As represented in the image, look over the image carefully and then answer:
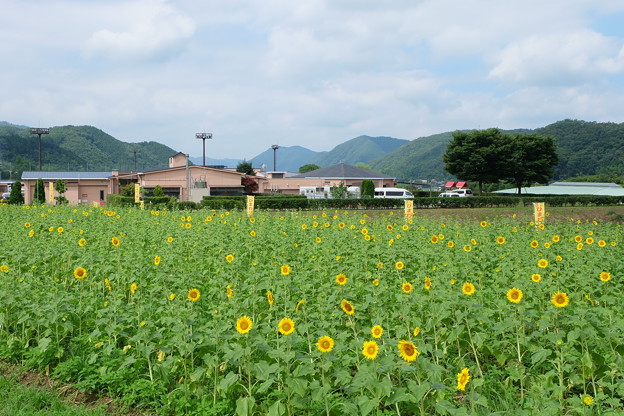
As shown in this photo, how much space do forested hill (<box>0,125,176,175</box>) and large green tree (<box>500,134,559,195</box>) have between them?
54.7 meters

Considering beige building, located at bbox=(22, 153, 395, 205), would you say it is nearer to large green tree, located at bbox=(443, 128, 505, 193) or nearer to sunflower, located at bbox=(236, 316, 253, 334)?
large green tree, located at bbox=(443, 128, 505, 193)

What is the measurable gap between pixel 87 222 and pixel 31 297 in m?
6.86

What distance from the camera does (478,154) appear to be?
46.3 metres

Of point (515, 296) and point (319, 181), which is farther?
point (319, 181)

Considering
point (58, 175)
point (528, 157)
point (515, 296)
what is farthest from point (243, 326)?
point (58, 175)

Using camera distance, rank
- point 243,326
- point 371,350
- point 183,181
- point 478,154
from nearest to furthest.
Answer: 1. point 371,350
2. point 243,326
3. point 183,181
4. point 478,154

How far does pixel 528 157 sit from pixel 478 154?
496cm

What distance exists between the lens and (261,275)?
5484mm

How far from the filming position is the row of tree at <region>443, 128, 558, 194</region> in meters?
46.7

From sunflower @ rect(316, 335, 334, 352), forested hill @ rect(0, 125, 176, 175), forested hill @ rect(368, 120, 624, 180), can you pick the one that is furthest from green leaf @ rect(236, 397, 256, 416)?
forested hill @ rect(0, 125, 176, 175)

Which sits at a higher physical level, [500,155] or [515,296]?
[500,155]

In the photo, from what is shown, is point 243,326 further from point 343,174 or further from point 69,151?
point 69,151

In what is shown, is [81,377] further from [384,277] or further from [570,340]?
[570,340]

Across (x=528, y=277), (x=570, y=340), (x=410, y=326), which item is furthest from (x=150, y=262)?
(x=570, y=340)
